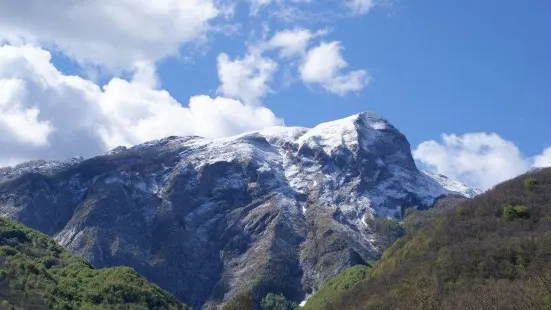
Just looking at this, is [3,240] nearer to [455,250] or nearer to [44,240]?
[44,240]

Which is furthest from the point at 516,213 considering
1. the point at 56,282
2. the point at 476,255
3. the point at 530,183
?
the point at 56,282

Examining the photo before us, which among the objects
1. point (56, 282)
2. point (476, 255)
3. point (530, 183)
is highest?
point (530, 183)

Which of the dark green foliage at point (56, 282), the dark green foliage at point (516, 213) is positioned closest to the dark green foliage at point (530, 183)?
the dark green foliage at point (516, 213)

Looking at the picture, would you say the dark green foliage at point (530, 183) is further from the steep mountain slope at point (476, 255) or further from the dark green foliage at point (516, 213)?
the dark green foliage at point (516, 213)

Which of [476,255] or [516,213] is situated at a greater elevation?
[516,213]

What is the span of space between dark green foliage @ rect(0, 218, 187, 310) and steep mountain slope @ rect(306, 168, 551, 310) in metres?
39.7

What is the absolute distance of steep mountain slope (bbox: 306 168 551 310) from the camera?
379 ft

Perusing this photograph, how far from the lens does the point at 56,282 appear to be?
5236 inches

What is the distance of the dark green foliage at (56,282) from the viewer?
116m

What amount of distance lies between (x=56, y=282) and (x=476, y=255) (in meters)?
68.9

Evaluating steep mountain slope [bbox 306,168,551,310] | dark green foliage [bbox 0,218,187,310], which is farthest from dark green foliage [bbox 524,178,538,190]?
dark green foliage [bbox 0,218,187,310]

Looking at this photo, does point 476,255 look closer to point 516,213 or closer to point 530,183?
point 516,213

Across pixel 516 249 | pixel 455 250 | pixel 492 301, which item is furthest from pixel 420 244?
pixel 492 301

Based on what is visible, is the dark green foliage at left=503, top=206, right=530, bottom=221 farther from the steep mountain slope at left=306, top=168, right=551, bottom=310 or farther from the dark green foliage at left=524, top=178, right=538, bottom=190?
the dark green foliage at left=524, top=178, right=538, bottom=190
